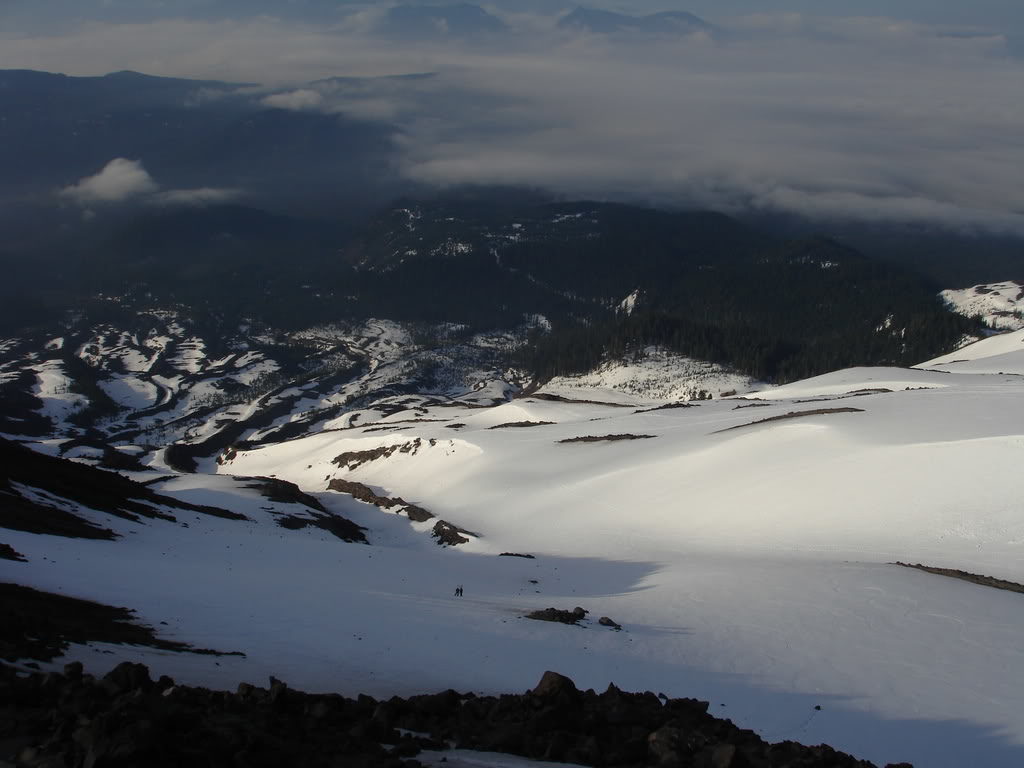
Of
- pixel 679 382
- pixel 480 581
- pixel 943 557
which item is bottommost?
pixel 480 581

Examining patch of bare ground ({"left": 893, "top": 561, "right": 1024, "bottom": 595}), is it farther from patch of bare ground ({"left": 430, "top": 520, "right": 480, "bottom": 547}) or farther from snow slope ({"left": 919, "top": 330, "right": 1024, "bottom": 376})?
snow slope ({"left": 919, "top": 330, "right": 1024, "bottom": 376})

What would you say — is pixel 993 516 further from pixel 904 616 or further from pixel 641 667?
pixel 641 667

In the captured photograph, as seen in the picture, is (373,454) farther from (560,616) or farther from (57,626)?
(57,626)

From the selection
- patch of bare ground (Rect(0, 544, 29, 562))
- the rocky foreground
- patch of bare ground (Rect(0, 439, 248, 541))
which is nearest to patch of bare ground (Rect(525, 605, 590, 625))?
the rocky foreground

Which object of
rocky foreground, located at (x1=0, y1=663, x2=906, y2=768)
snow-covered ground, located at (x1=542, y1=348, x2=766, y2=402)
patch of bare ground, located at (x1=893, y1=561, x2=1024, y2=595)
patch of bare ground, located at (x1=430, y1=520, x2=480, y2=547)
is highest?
snow-covered ground, located at (x1=542, y1=348, x2=766, y2=402)

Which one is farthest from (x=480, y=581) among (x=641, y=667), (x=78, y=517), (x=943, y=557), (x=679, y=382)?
(x=679, y=382)
